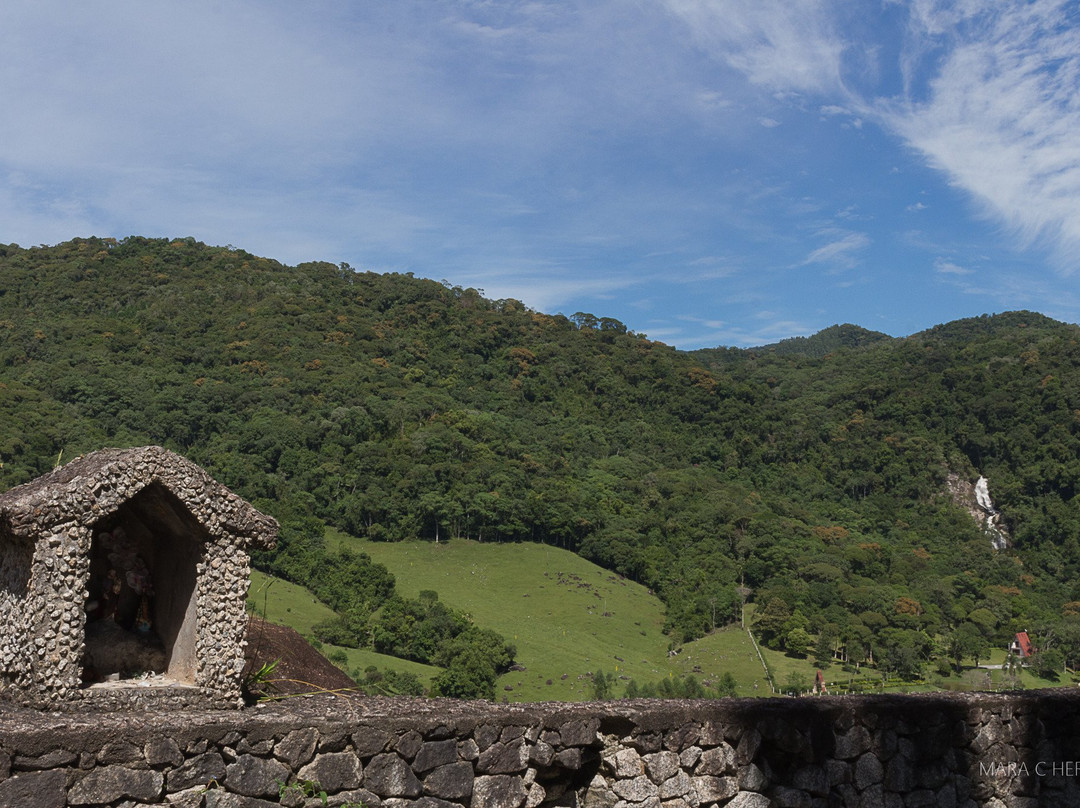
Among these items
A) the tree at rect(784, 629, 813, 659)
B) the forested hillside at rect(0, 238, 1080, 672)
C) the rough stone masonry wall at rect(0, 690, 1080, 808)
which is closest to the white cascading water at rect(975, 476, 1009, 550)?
the forested hillside at rect(0, 238, 1080, 672)

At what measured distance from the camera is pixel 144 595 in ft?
17.4

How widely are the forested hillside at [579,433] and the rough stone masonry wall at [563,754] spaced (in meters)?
56.0

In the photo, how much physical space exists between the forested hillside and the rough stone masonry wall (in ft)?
184

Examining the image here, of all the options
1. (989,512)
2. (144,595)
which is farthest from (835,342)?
(144,595)

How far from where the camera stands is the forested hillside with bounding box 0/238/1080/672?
7594 centimetres

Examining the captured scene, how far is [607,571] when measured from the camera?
84.1 m

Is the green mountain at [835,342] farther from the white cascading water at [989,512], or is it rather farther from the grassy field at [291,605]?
the grassy field at [291,605]

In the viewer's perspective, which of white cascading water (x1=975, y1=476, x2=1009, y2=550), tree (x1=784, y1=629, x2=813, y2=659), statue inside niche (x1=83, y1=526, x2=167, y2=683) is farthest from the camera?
white cascading water (x1=975, y1=476, x2=1009, y2=550)

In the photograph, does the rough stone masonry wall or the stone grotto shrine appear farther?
the stone grotto shrine

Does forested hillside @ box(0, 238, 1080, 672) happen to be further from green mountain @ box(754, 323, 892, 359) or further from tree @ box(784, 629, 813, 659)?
green mountain @ box(754, 323, 892, 359)

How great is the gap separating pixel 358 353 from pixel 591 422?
31724 millimetres

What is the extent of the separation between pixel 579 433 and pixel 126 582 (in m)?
111

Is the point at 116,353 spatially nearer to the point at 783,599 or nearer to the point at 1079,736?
the point at 783,599

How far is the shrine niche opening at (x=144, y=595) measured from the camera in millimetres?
4918
